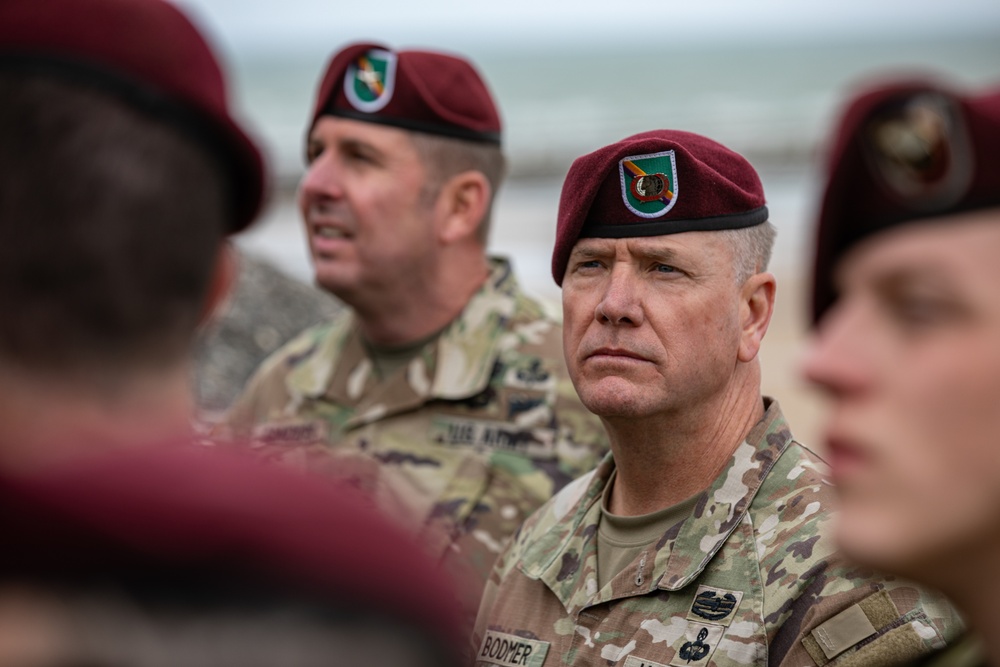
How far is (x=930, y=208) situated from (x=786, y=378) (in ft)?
31.2

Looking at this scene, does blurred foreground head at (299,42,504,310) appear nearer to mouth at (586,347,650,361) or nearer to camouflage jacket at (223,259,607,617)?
camouflage jacket at (223,259,607,617)

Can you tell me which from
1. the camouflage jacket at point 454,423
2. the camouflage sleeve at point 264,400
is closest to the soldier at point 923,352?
the camouflage jacket at point 454,423

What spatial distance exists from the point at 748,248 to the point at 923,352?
1974 millimetres

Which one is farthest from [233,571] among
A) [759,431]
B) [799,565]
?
[759,431]

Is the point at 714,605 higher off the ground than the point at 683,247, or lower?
lower

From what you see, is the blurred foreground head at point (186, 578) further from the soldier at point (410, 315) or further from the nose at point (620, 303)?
the soldier at point (410, 315)

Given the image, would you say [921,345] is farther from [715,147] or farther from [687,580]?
[715,147]

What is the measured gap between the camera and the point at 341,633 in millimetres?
1274

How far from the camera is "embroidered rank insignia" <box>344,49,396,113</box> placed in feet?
17.5

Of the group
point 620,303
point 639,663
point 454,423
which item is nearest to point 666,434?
point 620,303

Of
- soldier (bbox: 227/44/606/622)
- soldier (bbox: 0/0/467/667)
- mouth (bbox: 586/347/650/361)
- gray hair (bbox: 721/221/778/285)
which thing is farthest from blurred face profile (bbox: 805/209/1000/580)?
soldier (bbox: 227/44/606/622)

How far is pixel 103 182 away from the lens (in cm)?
150

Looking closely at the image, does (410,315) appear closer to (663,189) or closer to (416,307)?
(416,307)

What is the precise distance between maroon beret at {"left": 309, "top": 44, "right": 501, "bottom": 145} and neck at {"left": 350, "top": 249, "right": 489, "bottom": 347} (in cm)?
59
